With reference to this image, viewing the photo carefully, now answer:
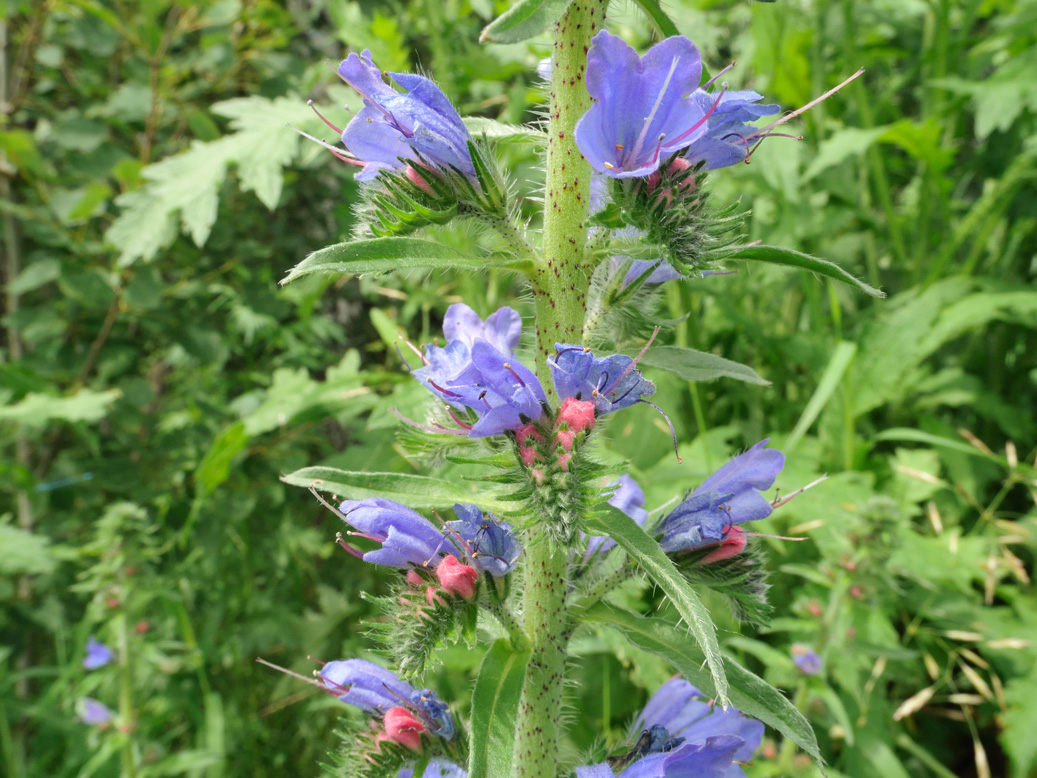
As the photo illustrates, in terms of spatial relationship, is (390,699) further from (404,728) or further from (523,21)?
(523,21)

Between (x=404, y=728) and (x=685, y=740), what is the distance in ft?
1.50

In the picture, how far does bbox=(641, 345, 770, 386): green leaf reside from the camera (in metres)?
1.22

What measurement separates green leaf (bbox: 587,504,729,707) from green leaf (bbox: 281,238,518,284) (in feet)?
1.26

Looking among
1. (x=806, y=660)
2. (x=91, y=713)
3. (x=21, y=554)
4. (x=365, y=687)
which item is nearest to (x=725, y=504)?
(x=365, y=687)

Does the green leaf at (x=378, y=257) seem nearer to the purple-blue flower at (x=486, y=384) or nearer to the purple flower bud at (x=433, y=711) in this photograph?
the purple-blue flower at (x=486, y=384)

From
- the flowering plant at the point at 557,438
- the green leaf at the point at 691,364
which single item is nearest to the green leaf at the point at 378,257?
the flowering plant at the point at 557,438

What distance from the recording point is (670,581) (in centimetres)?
90

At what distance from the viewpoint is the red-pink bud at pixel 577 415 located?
1.01 meters

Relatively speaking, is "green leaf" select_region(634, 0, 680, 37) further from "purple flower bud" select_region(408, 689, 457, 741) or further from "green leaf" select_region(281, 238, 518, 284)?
"purple flower bud" select_region(408, 689, 457, 741)

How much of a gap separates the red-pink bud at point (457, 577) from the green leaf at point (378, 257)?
1.42 feet

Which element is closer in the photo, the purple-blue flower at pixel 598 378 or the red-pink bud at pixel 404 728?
the purple-blue flower at pixel 598 378

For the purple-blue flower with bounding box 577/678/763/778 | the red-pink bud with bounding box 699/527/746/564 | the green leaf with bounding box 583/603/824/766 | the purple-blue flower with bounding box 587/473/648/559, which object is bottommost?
the purple-blue flower with bounding box 577/678/763/778

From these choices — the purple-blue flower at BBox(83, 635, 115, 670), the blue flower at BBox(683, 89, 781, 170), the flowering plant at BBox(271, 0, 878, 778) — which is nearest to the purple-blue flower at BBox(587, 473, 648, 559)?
the flowering plant at BBox(271, 0, 878, 778)

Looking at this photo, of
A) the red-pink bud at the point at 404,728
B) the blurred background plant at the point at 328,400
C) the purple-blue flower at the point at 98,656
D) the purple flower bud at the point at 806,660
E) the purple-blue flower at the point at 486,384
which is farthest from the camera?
the purple-blue flower at the point at 98,656
